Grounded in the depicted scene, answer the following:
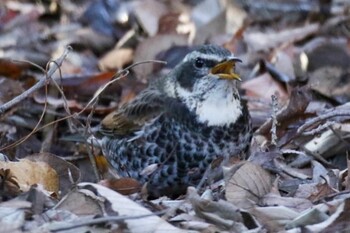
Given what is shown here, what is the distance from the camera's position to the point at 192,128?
5574 millimetres

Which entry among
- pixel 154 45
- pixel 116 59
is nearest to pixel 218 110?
pixel 154 45

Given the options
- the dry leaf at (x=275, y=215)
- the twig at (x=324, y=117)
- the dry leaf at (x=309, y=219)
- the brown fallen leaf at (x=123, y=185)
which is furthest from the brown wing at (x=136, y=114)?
the dry leaf at (x=309, y=219)

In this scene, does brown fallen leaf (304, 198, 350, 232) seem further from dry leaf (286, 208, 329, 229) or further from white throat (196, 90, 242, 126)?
white throat (196, 90, 242, 126)

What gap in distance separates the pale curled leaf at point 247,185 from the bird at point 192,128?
1.53ft

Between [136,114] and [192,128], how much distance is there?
518mm

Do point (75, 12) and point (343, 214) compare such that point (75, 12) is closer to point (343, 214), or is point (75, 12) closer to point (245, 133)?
point (245, 133)

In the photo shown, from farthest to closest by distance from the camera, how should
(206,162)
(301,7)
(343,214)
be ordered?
(301,7), (206,162), (343,214)

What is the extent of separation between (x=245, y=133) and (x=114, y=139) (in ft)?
3.00

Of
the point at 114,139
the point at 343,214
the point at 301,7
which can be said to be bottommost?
the point at 343,214

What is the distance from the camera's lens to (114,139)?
243 inches

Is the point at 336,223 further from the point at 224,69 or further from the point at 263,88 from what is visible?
the point at 263,88

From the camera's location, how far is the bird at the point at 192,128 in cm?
554

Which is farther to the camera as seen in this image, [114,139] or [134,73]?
[134,73]

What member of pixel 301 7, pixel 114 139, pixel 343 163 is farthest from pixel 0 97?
pixel 301 7
